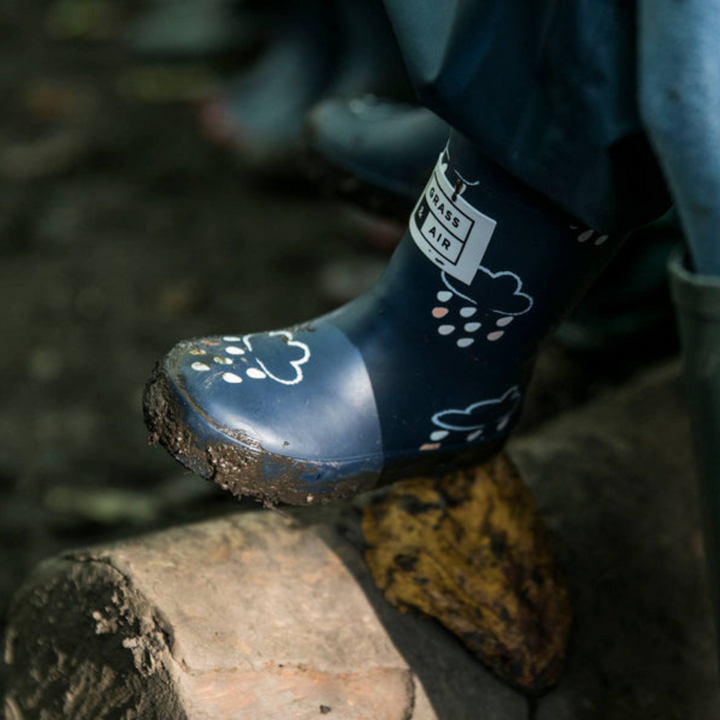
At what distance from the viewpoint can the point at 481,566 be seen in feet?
3.34

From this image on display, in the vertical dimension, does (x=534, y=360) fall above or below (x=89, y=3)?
above

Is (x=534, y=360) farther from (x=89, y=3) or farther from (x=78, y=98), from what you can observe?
(x=89, y=3)

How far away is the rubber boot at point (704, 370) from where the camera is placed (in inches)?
27.1

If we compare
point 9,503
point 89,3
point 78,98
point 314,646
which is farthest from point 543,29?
point 89,3

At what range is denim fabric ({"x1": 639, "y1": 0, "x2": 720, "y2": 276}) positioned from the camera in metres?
0.64

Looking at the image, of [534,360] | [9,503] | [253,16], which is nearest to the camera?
[534,360]

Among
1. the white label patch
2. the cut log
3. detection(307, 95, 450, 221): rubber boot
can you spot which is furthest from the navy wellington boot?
detection(307, 95, 450, 221): rubber boot

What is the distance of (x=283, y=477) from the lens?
872 millimetres

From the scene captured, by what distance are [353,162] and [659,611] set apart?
2.17 feet

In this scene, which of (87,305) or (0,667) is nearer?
(0,667)

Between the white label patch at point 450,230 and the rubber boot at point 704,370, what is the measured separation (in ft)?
0.53

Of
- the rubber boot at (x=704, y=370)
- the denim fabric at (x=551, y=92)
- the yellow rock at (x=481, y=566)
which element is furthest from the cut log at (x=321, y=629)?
the denim fabric at (x=551, y=92)

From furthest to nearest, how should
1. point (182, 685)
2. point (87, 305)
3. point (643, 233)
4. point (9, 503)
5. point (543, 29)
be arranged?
point (87, 305) → point (9, 503) → point (643, 233) → point (182, 685) → point (543, 29)

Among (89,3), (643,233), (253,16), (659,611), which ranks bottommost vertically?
(89,3)
